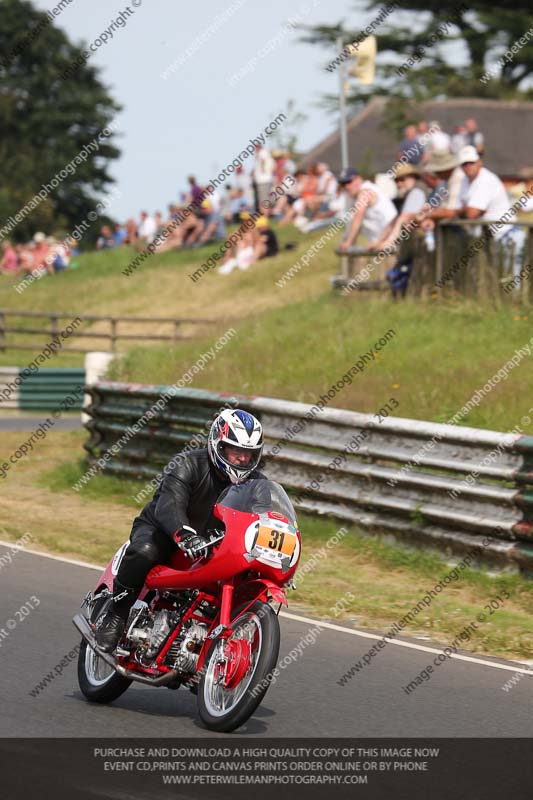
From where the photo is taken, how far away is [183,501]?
709cm

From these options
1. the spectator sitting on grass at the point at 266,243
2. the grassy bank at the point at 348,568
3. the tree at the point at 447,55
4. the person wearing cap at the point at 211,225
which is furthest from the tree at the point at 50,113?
the grassy bank at the point at 348,568

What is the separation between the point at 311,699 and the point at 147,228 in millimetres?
33630

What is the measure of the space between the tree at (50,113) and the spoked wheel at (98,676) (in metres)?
64.8

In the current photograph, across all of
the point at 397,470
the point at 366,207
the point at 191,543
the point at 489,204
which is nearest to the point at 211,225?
the point at 366,207

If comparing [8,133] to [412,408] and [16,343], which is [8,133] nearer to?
[16,343]

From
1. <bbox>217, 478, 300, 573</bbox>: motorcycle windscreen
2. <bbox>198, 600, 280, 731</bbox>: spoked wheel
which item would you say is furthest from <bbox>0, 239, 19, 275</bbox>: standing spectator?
<bbox>198, 600, 280, 731</bbox>: spoked wheel

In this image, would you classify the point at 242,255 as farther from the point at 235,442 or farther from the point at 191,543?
the point at 191,543

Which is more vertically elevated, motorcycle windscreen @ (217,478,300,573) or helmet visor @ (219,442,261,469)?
helmet visor @ (219,442,261,469)

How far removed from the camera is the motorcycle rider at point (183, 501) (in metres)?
6.95

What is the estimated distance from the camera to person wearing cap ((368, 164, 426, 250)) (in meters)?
18.2

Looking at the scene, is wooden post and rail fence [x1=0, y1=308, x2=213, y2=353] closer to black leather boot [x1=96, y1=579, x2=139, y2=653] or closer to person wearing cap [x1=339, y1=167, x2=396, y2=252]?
person wearing cap [x1=339, y1=167, x2=396, y2=252]

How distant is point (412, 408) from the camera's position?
1405cm
